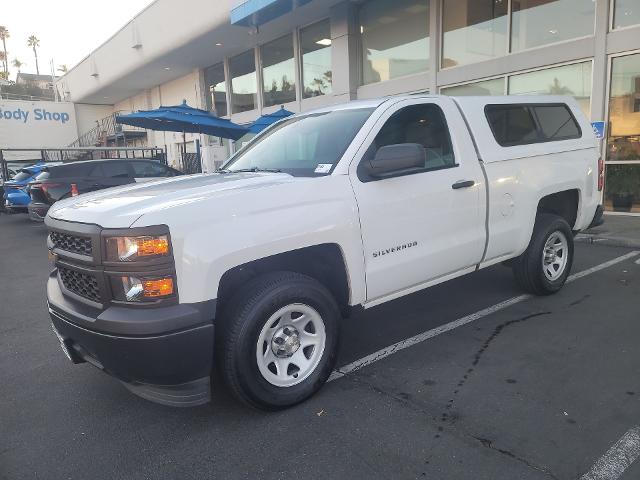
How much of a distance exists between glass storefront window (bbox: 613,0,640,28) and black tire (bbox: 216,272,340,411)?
934 cm

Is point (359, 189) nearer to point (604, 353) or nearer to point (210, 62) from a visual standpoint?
point (604, 353)

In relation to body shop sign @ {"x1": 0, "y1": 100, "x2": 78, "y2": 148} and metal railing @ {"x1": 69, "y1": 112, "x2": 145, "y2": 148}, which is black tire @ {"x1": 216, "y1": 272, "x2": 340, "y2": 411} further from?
body shop sign @ {"x1": 0, "y1": 100, "x2": 78, "y2": 148}

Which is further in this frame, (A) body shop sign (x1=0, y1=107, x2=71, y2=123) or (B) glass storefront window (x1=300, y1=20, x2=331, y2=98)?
(A) body shop sign (x1=0, y1=107, x2=71, y2=123)

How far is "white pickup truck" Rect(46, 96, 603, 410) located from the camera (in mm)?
2518

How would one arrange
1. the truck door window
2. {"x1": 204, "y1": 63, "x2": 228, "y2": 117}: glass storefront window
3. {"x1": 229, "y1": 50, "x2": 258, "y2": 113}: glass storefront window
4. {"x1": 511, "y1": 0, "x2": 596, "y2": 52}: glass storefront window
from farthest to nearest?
{"x1": 204, "y1": 63, "x2": 228, "y2": 117}: glass storefront window, {"x1": 229, "y1": 50, "x2": 258, "y2": 113}: glass storefront window, {"x1": 511, "y1": 0, "x2": 596, "y2": 52}: glass storefront window, the truck door window

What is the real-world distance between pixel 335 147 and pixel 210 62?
19958 millimetres

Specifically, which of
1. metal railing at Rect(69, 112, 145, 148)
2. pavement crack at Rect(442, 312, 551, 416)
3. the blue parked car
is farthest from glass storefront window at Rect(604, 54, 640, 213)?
metal railing at Rect(69, 112, 145, 148)

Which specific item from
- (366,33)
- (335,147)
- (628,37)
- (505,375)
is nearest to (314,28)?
(366,33)

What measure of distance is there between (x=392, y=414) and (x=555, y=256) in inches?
120

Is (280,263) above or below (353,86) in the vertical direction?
below

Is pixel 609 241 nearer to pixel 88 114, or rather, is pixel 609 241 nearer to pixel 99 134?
pixel 99 134

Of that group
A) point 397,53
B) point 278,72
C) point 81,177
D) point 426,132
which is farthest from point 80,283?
point 278,72

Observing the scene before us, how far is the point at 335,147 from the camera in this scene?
3.47 metres

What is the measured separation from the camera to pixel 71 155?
26859mm
